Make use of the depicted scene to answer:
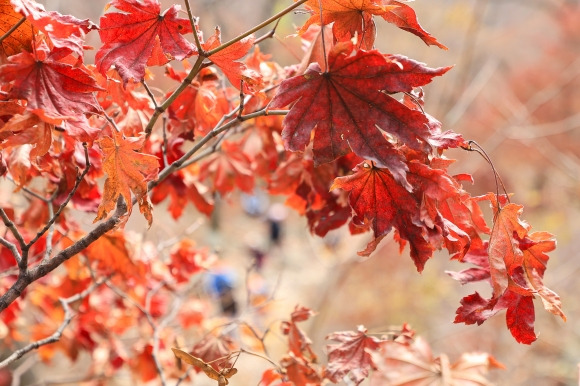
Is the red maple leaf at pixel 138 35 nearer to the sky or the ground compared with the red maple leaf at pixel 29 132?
nearer to the sky

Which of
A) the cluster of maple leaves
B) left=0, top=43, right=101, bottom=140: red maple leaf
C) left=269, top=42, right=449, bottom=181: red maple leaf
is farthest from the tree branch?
left=269, top=42, right=449, bottom=181: red maple leaf

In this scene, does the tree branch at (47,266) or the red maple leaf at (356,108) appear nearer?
the red maple leaf at (356,108)

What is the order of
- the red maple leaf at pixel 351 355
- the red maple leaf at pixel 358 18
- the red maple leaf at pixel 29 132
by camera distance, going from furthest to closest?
the red maple leaf at pixel 351 355 → the red maple leaf at pixel 358 18 → the red maple leaf at pixel 29 132

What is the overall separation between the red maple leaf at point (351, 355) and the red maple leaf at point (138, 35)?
20.1 inches

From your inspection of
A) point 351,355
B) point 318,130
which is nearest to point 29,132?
point 318,130

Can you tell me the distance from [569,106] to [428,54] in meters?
1.35

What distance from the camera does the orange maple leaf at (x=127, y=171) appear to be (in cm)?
70

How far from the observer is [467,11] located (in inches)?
165

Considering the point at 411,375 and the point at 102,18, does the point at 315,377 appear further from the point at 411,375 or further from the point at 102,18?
the point at 102,18

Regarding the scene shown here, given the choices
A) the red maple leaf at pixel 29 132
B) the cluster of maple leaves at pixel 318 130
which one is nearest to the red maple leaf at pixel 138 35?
the cluster of maple leaves at pixel 318 130

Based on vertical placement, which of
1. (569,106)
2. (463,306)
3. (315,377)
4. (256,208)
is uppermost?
(463,306)

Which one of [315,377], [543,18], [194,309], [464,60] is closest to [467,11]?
[464,60]

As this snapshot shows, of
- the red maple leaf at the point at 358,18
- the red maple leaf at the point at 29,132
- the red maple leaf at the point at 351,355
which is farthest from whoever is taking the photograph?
the red maple leaf at the point at 351,355

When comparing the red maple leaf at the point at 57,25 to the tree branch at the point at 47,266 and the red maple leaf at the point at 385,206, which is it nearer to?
the tree branch at the point at 47,266
